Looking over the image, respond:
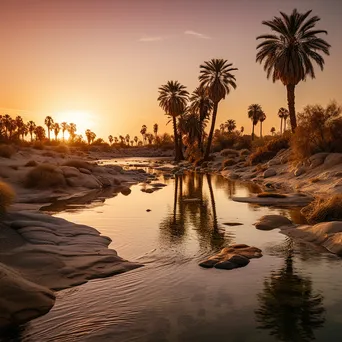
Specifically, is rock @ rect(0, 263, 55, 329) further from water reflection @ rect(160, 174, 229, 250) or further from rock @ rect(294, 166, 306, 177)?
rock @ rect(294, 166, 306, 177)

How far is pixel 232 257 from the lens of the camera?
35.4ft

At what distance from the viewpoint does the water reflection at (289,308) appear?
688cm

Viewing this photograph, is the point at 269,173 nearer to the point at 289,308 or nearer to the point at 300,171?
the point at 300,171

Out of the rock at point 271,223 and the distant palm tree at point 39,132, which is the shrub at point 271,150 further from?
the distant palm tree at point 39,132

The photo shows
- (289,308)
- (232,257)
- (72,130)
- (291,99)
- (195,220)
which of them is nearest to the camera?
(289,308)

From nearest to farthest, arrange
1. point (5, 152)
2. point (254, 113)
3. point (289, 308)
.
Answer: point (289, 308) < point (5, 152) < point (254, 113)

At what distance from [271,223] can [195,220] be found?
346 cm

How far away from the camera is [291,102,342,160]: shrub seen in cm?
3183

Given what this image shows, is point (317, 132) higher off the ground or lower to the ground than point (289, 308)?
higher

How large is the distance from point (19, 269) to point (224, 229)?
8.32 m

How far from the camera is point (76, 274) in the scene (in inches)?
370

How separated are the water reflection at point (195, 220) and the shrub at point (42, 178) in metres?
8.14

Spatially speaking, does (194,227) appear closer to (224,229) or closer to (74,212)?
(224,229)

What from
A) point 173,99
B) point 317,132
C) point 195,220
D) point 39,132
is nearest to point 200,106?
point 173,99
